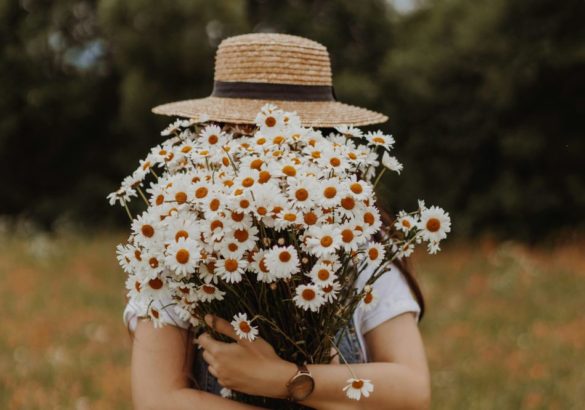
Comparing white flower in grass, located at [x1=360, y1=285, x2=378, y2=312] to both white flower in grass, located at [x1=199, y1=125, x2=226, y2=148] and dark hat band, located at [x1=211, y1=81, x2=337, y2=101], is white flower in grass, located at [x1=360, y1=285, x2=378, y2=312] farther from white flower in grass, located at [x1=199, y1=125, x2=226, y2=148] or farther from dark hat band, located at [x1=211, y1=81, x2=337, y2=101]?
dark hat band, located at [x1=211, y1=81, x2=337, y2=101]

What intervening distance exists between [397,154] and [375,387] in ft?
30.1

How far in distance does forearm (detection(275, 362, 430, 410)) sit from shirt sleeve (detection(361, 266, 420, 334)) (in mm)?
153

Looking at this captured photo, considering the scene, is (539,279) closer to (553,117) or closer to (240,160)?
(553,117)

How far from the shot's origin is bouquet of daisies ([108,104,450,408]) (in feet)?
4.96

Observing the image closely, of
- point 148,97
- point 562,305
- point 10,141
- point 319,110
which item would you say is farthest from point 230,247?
point 10,141

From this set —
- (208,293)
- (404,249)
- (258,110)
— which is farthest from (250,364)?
(258,110)

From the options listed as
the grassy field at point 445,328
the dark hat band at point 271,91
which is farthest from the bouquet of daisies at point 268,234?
the grassy field at point 445,328

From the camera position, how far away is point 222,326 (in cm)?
169

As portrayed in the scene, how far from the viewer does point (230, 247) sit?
1520 mm

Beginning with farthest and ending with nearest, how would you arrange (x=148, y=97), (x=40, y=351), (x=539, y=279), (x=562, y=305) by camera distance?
(x=148, y=97) < (x=539, y=279) < (x=562, y=305) < (x=40, y=351)

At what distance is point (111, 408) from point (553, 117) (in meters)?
7.18

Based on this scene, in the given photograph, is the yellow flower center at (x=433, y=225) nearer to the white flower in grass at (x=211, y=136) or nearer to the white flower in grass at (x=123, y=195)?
the white flower in grass at (x=211, y=136)

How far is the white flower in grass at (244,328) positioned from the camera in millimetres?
1604

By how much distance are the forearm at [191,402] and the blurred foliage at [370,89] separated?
849cm
